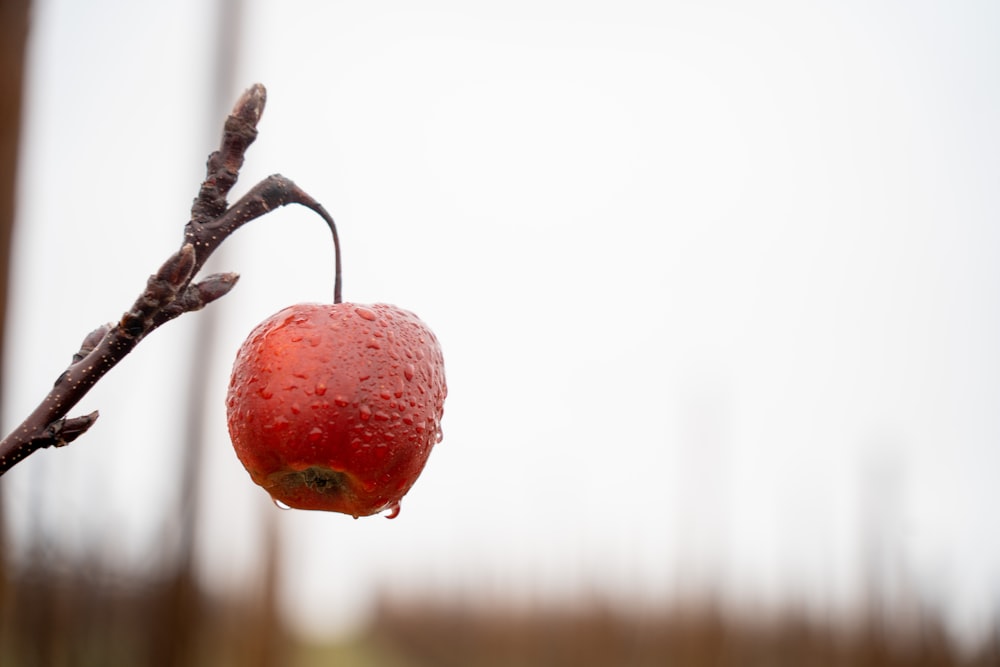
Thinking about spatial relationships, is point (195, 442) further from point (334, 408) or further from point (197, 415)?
point (334, 408)

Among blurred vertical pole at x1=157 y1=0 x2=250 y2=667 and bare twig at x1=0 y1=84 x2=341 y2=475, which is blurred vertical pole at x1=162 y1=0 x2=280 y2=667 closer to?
blurred vertical pole at x1=157 y1=0 x2=250 y2=667

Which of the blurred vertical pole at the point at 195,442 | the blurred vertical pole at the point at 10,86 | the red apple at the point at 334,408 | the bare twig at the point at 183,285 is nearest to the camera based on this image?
the bare twig at the point at 183,285

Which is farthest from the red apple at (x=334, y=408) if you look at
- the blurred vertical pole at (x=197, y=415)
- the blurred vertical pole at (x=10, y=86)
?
the blurred vertical pole at (x=197, y=415)

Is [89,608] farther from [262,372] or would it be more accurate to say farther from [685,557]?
[685,557]

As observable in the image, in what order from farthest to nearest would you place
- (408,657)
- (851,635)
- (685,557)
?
(408,657)
(685,557)
(851,635)

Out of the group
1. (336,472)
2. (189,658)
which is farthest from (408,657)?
(336,472)

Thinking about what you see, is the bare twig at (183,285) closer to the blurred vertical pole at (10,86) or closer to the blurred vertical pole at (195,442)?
the blurred vertical pole at (10,86)
